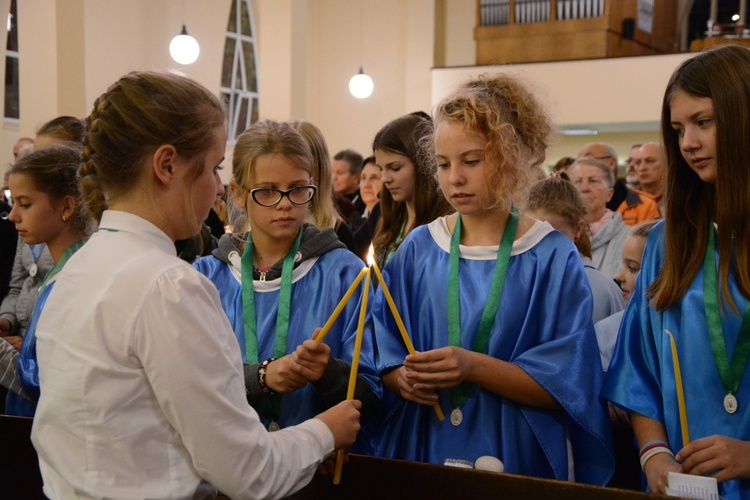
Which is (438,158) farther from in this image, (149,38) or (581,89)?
(149,38)

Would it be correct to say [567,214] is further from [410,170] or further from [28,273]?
[28,273]

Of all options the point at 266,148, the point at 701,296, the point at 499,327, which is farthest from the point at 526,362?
the point at 266,148

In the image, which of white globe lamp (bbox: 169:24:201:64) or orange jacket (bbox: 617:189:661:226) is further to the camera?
white globe lamp (bbox: 169:24:201:64)

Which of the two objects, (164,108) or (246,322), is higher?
(164,108)

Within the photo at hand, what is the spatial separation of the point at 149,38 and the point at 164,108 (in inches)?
495

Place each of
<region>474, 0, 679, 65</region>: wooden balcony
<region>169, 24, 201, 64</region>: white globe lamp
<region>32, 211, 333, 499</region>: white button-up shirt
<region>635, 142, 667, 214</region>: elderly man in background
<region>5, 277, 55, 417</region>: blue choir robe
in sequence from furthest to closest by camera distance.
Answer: <region>474, 0, 679, 65</region>: wooden balcony
<region>169, 24, 201, 64</region>: white globe lamp
<region>635, 142, 667, 214</region>: elderly man in background
<region>5, 277, 55, 417</region>: blue choir robe
<region>32, 211, 333, 499</region>: white button-up shirt

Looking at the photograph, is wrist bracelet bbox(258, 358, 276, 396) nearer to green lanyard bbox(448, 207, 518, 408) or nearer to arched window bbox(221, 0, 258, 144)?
green lanyard bbox(448, 207, 518, 408)

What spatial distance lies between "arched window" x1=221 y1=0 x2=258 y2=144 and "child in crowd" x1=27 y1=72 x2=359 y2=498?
12677 mm

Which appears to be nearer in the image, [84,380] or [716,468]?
[84,380]

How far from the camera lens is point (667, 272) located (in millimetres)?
2104

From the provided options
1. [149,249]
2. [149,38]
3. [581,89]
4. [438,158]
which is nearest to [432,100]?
[581,89]

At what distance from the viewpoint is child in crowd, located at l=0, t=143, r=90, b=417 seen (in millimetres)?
2842

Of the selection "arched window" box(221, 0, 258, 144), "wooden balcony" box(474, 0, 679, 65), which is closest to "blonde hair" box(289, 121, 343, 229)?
"wooden balcony" box(474, 0, 679, 65)

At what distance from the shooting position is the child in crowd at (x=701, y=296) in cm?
198
